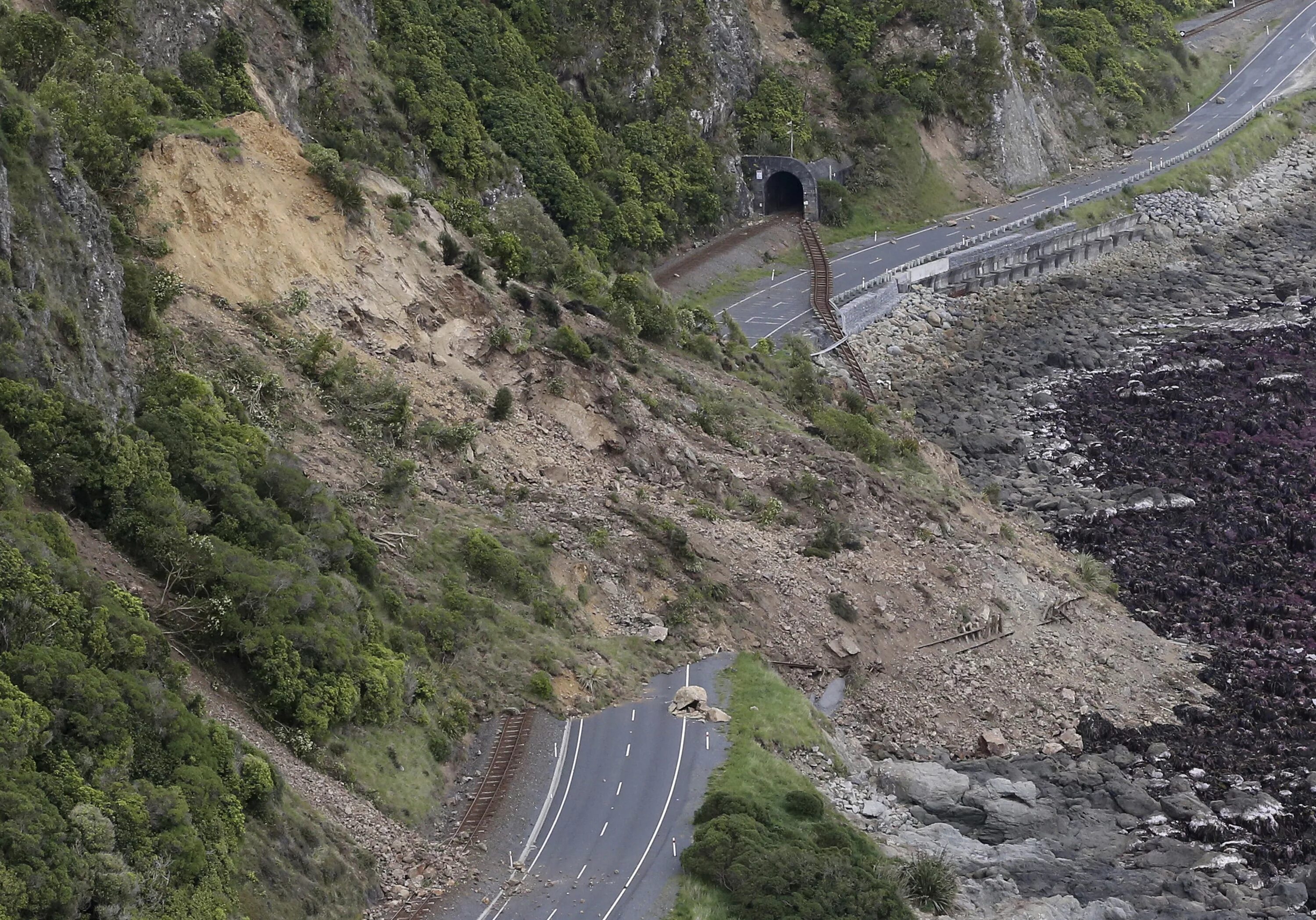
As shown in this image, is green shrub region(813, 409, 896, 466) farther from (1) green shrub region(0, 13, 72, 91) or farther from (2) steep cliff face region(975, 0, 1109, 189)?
(2) steep cliff face region(975, 0, 1109, 189)

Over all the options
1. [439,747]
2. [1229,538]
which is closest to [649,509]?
[439,747]

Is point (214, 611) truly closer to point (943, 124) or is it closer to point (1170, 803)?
point (1170, 803)

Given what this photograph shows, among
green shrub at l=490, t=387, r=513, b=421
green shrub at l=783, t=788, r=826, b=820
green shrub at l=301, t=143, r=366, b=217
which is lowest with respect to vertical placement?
green shrub at l=783, t=788, r=826, b=820

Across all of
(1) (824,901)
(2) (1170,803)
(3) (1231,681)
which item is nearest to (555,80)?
(3) (1231,681)

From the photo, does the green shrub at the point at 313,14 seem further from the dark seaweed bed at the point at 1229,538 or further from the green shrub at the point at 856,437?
the dark seaweed bed at the point at 1229,538

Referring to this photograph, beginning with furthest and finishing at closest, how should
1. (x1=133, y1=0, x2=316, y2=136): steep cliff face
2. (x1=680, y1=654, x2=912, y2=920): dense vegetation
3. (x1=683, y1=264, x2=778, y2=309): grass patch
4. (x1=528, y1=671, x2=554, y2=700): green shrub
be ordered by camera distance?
(x1=683, y1=264, x2=778, y2=309): grass patch, (x1=133, y1=0, x2=316, y2=136): steep cliff face, (x1=528, y1=671, x2=554, y2=700): green shrub, (x1=680, y1=654, x2=912, y2=920): dense vegetation

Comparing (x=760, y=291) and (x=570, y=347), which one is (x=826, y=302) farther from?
(x=570, y=347)

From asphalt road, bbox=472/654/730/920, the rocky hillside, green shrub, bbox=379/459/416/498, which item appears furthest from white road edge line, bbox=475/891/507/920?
green shrub, bbox=379/459/416/498
